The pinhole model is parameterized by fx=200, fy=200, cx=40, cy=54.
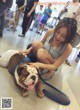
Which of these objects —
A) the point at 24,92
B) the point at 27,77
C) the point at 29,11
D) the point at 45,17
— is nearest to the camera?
the point at 27,77

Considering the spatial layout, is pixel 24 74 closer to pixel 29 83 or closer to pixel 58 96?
pixel 29 83

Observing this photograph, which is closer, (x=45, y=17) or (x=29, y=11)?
(x=29, y=11)

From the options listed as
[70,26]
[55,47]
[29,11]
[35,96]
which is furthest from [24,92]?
[29,11]

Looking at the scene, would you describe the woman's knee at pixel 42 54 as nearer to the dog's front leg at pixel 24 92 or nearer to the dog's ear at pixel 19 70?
the dog's ear at pixel 19 70

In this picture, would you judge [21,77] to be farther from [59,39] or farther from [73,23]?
[73,23]

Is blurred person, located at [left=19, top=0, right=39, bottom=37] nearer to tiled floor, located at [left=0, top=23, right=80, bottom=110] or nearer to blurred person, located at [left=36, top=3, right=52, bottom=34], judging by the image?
blurred person, located at [left=36, top=3, right=52, bottom=34]

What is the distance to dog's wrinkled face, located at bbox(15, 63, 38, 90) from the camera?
1785 mm

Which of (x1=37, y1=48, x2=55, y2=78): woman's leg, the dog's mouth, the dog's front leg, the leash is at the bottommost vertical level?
the leash

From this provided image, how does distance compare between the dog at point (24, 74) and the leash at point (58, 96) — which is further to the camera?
the leash at point (58, 96)

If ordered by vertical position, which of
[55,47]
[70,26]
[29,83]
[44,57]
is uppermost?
[70,26]

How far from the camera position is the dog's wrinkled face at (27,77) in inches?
70.3

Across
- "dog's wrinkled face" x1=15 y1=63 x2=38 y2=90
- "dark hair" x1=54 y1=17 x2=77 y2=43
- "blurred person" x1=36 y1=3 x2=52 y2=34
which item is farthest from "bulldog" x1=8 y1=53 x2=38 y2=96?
"blurred person" x1=36 y1=3 x2=52 y2=34

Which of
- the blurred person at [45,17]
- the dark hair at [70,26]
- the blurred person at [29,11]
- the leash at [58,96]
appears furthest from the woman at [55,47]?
the blurred person at [45,17]

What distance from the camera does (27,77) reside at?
1.78 metres
